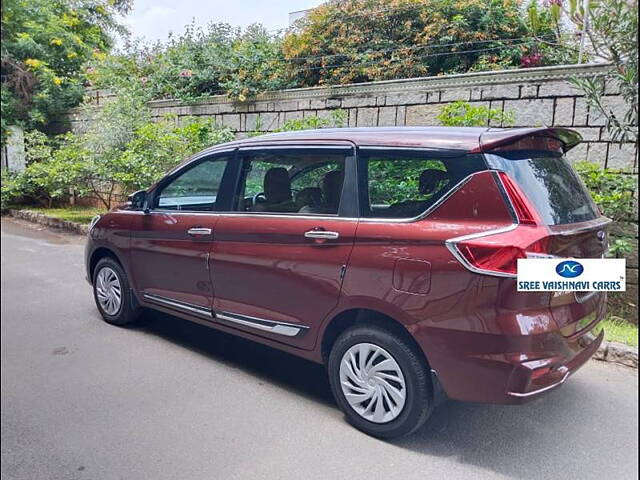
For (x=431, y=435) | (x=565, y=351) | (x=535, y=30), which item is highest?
(x=535, y=30)

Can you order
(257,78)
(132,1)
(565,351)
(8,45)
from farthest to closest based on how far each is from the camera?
(257,78), (565,351), (132,1), (8,45)

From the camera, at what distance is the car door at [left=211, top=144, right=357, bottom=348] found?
232 centimetres

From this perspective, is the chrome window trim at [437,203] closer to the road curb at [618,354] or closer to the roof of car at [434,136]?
the roof of car at [434,136]

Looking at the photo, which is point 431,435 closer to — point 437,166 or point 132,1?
Result: point 437,166

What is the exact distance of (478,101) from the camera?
115 inches

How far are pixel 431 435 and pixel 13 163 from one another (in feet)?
6.30

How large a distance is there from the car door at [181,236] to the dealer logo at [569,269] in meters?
1.81

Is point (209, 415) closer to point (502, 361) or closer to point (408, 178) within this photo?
point (502, 361)

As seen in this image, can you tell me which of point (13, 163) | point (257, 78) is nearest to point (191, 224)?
point (257, 78)

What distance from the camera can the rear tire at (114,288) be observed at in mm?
3068

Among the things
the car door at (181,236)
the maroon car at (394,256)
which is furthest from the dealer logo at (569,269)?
the car door at (181,236)

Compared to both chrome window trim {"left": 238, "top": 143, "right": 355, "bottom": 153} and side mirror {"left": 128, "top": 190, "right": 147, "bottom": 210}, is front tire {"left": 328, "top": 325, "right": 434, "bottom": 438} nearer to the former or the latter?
chrome window trim {"left": 238, "top": 143, "right": 355, "bottom": 153}

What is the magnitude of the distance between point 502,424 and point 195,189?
2.19 meters

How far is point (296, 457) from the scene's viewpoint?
1.83m
